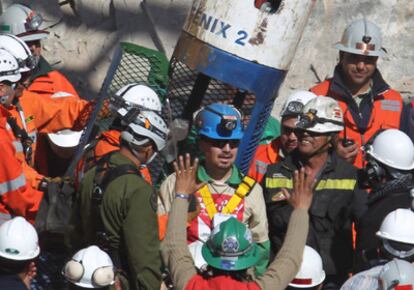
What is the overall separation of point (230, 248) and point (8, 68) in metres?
3.03

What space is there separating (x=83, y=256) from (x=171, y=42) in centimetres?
439

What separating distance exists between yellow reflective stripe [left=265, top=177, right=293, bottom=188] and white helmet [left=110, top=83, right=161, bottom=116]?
84cm

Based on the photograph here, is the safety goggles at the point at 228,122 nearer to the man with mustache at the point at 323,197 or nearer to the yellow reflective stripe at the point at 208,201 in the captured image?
the yellow reflective stripe at the point at 208,201

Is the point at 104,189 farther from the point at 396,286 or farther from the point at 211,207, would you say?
the point at 396,286

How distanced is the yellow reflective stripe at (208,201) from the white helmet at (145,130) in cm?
42

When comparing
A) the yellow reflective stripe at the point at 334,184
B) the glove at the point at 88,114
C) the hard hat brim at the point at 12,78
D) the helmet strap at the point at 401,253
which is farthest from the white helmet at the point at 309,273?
the hard hat brim at the point at 12,78

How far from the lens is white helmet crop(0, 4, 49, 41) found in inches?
400

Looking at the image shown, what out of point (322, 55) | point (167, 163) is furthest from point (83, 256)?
point (322, 55)

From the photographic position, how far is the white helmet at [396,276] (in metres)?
6.76

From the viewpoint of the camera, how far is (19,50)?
9227 mm

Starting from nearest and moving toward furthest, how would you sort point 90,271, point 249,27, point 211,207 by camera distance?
point 90,271 < point 211,207 < point 249,27

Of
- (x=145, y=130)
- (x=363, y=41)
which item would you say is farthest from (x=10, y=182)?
(x=363, y=41)

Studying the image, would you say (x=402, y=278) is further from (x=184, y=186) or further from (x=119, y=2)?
(x=119, y=2)

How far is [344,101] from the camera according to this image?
31.7ft
